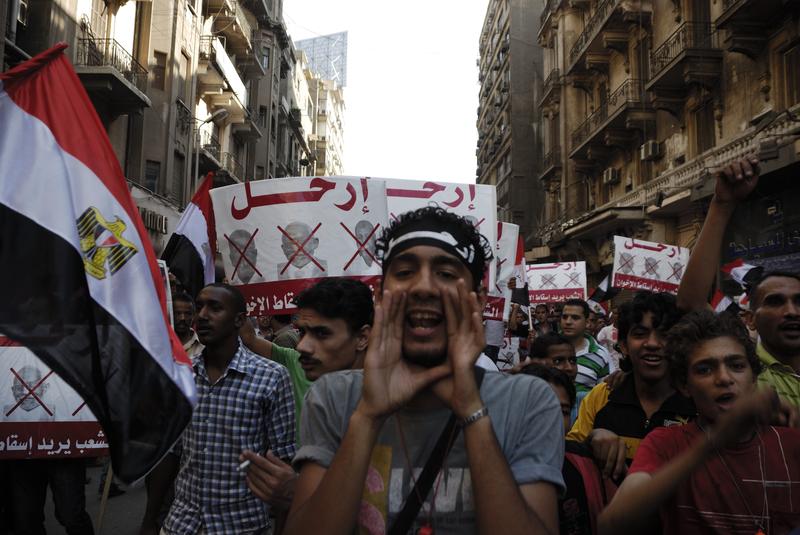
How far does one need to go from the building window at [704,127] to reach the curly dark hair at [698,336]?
17.8 metres

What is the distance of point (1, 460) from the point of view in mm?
4605

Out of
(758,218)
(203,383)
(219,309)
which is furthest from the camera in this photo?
(758,218)

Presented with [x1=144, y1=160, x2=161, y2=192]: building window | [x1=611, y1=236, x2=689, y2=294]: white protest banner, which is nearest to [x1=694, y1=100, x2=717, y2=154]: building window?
[x1=611, y1=236, x2=689, y2=294]: white protest banner

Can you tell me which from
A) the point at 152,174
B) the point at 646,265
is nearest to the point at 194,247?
the point at 646,265

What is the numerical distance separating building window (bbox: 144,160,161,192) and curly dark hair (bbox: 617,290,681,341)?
2040cm

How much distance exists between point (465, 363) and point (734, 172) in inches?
73.6

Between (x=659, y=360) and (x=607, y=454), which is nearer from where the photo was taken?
(x=607, y=454)

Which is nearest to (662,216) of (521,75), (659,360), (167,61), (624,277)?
(624,277)

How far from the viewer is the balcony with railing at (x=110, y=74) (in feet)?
56.9

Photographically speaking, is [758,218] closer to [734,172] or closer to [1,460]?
[734,172]

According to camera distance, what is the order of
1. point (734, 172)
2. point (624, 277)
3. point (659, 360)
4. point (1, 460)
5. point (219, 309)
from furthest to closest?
point (624, 277), point (1, 460), point (219, 309), point (659, 360), point (734, 172)

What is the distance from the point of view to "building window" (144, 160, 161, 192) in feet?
71.5

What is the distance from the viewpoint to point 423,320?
182 centimetres

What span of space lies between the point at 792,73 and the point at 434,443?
15981 millimetres
